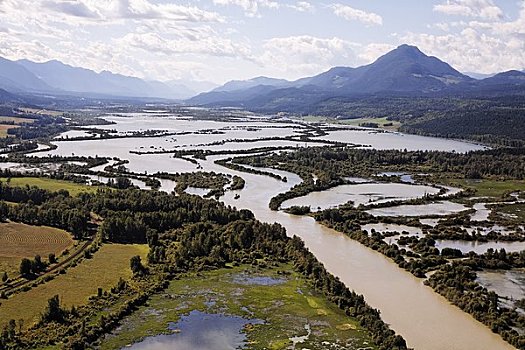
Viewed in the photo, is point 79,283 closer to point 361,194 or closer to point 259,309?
point 259,309

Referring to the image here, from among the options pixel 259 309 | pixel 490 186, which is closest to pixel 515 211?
pixel 490 186

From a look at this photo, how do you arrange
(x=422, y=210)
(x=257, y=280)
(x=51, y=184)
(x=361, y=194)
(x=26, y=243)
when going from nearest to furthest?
1. (x=257, y=280)
2. (x=26, y=243)
3. (x=422, y=210)
4. (x=51, y=184)
5. (x=361, y=194)

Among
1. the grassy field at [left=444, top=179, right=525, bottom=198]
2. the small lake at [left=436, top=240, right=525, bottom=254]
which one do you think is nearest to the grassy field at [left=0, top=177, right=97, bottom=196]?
the small lake at [left=436, top=240, right=525, bottom=254]

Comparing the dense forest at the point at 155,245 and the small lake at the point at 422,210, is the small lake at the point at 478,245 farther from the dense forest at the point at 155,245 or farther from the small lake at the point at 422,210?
the dense forest at the point at 155,245

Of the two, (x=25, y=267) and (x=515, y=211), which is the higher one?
(x=515, y=211)

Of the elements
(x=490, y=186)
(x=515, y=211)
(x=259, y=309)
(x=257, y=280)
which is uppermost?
(x=490, y=186)

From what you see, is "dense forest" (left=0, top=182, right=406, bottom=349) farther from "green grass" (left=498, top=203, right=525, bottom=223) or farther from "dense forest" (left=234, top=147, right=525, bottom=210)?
"green grass" (left=498, top=203, right=525, bottom=223)

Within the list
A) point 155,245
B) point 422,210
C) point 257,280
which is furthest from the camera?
point 422,210

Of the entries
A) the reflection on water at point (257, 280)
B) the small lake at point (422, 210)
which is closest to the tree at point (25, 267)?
the reflection on water at point (257, 280)
